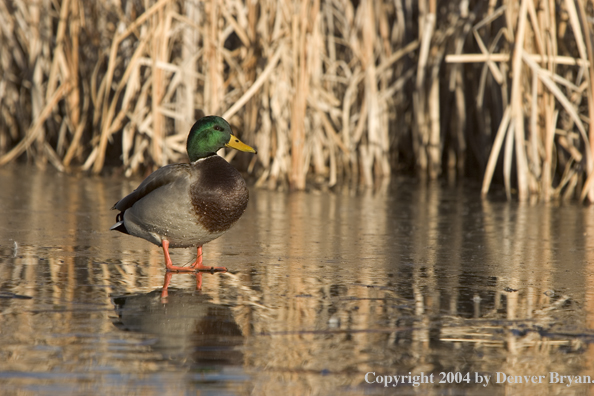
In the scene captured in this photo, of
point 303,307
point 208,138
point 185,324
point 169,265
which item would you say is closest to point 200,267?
point 169,265

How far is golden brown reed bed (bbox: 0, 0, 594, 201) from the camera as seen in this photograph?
7051 mm

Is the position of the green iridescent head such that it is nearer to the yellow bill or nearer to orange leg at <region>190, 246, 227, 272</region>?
the yellow bill

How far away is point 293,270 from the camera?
4.32 m

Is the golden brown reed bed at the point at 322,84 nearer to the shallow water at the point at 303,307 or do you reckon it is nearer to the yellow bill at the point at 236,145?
the shallow water at the point at 303,307

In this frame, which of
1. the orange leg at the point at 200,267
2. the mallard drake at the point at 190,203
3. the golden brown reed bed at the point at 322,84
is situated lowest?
the orange leg at the point at 200,267

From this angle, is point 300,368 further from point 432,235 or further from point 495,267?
point 432,235

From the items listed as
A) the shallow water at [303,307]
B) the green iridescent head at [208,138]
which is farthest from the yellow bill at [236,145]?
the shallow water at [303,307]

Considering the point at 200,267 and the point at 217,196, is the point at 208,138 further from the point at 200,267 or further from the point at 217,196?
the point at 200,267

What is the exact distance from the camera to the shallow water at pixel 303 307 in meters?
2.66

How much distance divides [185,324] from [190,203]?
3.26 ft

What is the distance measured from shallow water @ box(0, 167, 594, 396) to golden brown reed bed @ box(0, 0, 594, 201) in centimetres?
131

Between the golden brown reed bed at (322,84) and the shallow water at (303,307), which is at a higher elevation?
the golden brown reed bed at (322,84)

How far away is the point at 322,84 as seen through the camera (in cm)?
837

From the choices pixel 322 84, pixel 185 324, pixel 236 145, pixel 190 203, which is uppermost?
pixel 322 84
